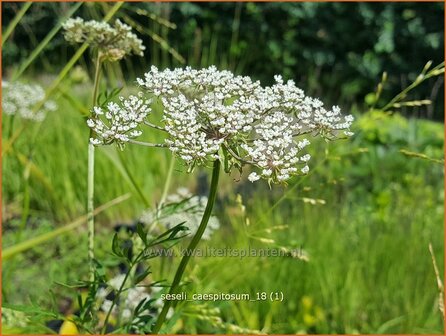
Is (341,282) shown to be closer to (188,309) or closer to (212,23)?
(188,309)

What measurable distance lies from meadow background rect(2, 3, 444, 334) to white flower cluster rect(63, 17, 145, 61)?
0.08 metres

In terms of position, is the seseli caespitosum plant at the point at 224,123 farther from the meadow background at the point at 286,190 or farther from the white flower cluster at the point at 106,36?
the white flower cluster at the point at 106,36

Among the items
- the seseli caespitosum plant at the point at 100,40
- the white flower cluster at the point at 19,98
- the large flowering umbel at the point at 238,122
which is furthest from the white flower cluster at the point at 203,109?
the white flower cluster at the point at 19,98

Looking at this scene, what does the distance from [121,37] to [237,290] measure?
53.0 inches

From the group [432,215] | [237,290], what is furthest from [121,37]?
[432,215]

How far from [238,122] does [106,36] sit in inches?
18.9

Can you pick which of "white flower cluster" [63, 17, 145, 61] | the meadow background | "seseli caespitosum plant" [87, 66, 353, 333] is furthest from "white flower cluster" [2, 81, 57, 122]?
"seseli caespitosum plant" [87, 66, 353, 333]

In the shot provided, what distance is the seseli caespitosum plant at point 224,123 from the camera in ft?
2.88

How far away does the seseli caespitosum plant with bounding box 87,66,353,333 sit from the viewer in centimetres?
88

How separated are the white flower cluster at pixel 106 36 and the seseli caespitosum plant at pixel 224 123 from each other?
1.00 ft

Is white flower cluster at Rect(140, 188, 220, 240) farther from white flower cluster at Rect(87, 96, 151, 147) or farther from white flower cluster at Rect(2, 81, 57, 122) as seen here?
white flower cluster at Rect(2, 81, 57, 122)

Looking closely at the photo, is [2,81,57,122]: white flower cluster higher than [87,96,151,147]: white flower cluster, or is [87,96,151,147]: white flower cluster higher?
[2,81,57,122]: white flower cluster

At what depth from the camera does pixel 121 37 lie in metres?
1.25

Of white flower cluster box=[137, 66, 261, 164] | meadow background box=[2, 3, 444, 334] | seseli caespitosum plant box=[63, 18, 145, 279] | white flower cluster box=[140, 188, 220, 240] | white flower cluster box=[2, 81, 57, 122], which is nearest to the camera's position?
white flower cluster box=[137, 66, 261, 164]
